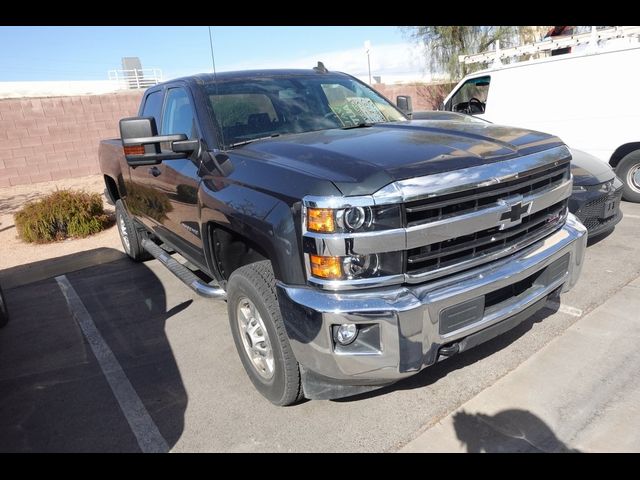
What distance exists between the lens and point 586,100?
263 inches

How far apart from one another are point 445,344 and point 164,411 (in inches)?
71.6

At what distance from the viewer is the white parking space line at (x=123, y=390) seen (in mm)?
2682

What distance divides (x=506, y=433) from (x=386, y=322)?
3.29ft

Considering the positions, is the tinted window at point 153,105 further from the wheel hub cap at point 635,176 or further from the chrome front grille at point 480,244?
the wheel hub cap at point 635,176

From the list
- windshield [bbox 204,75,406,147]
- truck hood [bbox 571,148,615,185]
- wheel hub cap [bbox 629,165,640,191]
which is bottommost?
wheel hub cap [bbox 629,165,640,191]

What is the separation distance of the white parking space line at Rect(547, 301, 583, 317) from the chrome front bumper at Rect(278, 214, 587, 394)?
1.50 m

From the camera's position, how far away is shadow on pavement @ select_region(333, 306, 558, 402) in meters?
2.93

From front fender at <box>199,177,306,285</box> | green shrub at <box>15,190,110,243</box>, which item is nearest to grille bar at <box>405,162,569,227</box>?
front fender at <box>199,177,306,285</box>

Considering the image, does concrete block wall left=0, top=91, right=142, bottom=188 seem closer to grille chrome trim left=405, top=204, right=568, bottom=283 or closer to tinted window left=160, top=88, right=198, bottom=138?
tinted window left=160, top=88, right=198, bottom=138

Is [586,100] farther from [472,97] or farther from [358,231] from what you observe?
[358,231]
